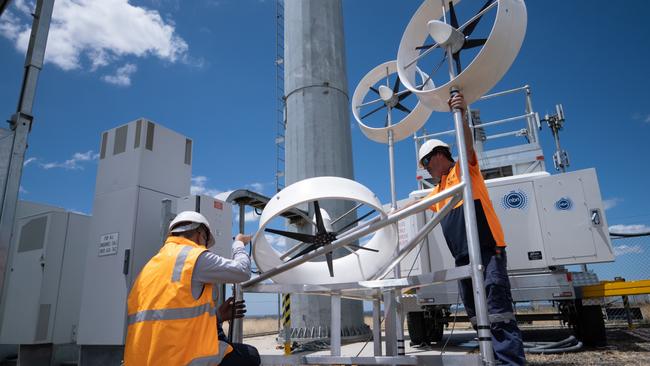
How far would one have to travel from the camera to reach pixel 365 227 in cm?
291

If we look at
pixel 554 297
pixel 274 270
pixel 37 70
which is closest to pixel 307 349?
pixel 554 297

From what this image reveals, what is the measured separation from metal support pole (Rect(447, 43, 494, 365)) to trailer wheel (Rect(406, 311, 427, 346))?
5038mm

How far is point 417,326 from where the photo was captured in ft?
23.9

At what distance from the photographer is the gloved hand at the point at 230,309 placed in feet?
10.7

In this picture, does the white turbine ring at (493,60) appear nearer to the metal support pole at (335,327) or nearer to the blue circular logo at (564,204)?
the metal support pole at (335,327)

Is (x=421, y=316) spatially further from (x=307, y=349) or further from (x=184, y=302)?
(x=184, y=302)

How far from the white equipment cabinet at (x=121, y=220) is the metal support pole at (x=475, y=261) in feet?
10.9

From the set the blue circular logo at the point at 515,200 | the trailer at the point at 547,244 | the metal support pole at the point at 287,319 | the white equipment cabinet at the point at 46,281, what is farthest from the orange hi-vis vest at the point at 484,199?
the white equipment cabinet at the point at 46,281

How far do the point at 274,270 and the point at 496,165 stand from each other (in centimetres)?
589

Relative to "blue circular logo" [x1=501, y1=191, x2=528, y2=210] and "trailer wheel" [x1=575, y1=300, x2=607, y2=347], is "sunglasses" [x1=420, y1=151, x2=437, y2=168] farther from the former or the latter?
"trailer wheel" [x1=575, y1=300, x2=607, y2=347]

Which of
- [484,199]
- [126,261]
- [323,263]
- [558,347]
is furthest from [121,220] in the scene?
[558,347]

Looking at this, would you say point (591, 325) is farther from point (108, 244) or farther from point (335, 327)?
point (108, 244)

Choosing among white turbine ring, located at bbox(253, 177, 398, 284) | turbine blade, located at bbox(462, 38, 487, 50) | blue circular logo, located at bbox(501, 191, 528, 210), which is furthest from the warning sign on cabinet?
blue circular logo, located at bbox(501, 191, 528, 210)

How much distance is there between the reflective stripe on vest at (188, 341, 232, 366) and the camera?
2.44 m
